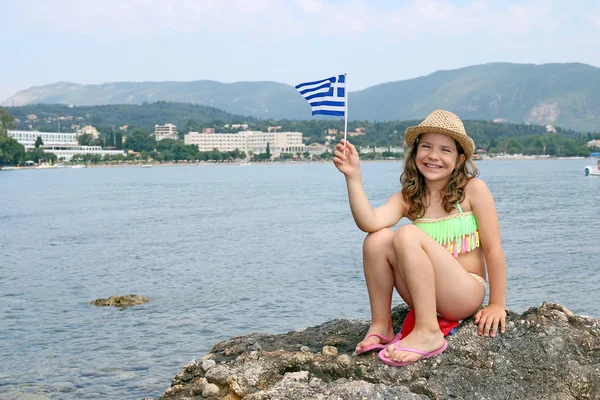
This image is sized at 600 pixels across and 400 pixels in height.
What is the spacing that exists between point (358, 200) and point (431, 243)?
0.55m

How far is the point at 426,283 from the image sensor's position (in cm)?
438

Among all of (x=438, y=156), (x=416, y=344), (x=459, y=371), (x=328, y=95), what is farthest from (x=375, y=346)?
(x=328, y=95)

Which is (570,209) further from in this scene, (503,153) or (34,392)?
(503,153)

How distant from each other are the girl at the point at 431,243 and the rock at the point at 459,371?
0.10 m

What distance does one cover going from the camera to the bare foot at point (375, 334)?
4582mm

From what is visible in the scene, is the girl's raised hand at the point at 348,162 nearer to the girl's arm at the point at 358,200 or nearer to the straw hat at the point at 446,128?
the girl's arm at the point at 358,200

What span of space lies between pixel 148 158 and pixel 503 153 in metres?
90.8

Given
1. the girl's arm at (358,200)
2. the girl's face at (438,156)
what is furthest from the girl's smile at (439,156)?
the girl's arm at (358,200)

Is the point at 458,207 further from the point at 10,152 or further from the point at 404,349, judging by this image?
the point at 10,152

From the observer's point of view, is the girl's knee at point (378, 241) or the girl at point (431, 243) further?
the girl's knee at point (378, 241)

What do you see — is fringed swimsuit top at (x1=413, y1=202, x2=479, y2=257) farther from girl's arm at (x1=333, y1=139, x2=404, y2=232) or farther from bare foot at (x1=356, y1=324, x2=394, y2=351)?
bare foot at (x1=356, y1=324, x2=394, y2=351)

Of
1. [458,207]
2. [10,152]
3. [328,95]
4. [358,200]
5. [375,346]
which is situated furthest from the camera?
[10,152]

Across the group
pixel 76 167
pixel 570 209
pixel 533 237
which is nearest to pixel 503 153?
pixel 76 167

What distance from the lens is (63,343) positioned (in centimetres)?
1064
